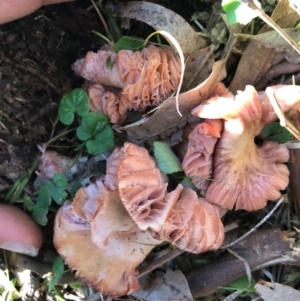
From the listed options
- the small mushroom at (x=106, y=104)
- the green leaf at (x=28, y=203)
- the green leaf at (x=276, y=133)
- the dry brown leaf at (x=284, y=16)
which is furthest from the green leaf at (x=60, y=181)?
the dry brown leaf at (x=284, y=16)

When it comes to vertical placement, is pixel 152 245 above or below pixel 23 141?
below

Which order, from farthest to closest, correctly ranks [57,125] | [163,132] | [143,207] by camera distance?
[57,125]
[163,132]
[143,207]

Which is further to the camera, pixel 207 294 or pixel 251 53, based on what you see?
pixel 207 294

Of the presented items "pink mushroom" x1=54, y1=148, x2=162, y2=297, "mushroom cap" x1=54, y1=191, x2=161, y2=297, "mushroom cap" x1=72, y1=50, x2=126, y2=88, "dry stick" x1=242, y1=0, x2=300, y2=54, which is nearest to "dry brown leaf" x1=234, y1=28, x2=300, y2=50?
"dry stick" x1=242, y1=0, x2=300, y2=54

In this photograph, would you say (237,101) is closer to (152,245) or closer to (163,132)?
(163,132)

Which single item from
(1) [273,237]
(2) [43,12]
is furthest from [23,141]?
(1) [273,237]

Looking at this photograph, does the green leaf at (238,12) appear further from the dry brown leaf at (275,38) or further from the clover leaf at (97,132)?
the clover leaf at (97,132)
